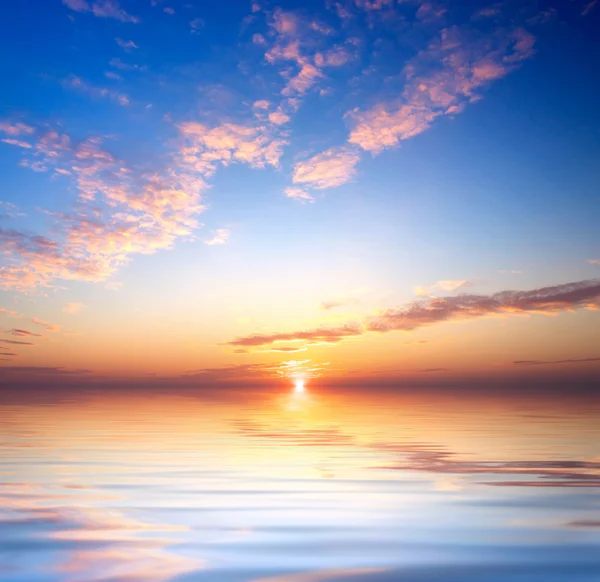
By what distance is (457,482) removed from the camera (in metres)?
11.4

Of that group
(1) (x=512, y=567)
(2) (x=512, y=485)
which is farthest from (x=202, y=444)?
(1) (x=512, y=567)

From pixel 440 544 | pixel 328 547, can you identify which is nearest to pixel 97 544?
pixel 328 547

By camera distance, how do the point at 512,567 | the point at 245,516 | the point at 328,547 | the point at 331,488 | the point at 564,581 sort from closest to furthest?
the point at 564,581, the point at 512,567, the point at 328,547, the point at 245,516, the point at 331,488

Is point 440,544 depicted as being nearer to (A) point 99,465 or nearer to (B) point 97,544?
(B) point 97,544

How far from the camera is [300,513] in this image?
28.8ft

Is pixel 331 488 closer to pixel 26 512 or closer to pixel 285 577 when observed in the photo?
pixel 285 577

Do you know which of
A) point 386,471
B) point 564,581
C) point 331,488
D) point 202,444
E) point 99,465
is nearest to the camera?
point 564,581

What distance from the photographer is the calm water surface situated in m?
6.41

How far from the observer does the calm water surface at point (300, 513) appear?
6406mm

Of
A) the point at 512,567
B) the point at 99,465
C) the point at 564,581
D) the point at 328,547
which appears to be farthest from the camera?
the point at 99,465

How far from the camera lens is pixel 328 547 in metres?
7.12

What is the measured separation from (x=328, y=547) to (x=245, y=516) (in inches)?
79.6

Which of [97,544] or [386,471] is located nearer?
[97,544]

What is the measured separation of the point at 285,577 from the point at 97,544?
2827 millimetres
